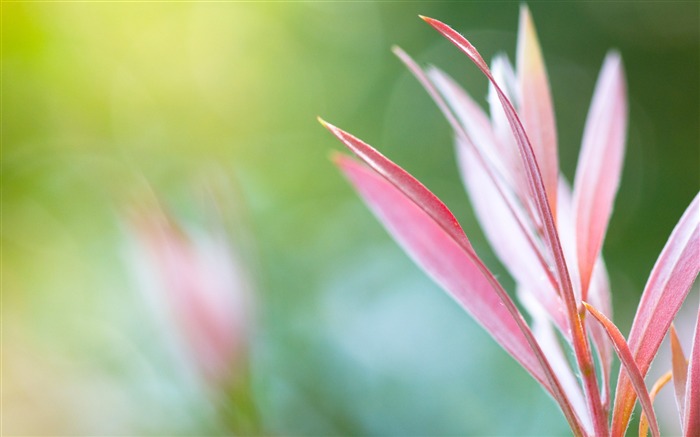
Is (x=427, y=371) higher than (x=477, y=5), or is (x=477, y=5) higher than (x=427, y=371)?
Answer: (x=477, y=5)

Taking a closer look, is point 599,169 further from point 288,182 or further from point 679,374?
point 288,182

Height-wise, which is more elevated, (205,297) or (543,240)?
(205,297)

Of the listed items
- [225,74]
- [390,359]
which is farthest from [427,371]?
[225,74]

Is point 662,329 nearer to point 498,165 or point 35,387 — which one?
point 498,165

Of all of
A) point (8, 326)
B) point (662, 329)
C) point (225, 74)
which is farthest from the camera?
point (225, 74)

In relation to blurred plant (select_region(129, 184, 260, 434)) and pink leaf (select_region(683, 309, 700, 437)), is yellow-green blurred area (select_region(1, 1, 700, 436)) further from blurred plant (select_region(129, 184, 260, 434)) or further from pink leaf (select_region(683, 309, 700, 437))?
pink leaf (select_region(683, 309, 700, 437))

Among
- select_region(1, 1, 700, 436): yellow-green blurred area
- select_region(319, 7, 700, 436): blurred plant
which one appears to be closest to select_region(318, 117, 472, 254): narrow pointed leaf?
select_region(319, 7, 700, 436): blurred plant

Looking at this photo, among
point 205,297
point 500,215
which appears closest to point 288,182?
point 205,297

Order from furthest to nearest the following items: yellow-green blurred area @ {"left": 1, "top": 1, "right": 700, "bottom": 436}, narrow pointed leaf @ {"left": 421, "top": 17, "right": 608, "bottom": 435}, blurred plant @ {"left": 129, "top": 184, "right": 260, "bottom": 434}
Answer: yellow-green blurred area @ {"left": 1, "top": 1, "right": 700, "bottom": 436} < blurred plant @ {"left": 129, "top": 184, "right": 260, "bottom": 434} < narrow pointed leaf @ {"left": 421, "top": 17, "right": 608, "bottom": 435}
